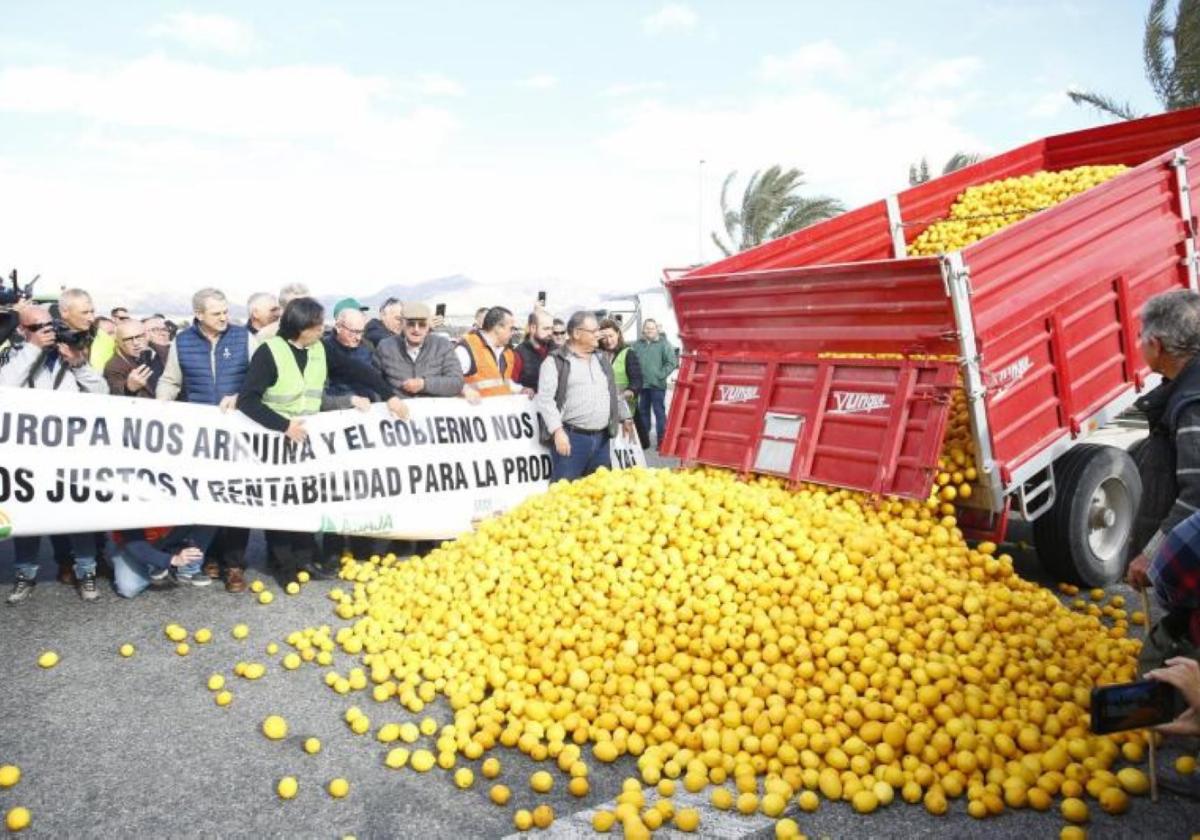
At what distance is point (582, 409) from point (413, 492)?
1.67m

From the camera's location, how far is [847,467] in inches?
234

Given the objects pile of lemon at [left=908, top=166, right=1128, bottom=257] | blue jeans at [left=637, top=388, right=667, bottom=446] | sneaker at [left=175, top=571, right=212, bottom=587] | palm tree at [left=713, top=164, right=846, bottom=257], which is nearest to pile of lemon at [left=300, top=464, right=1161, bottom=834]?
sneaker at [left=175, top=571, right=212, bottom=587]

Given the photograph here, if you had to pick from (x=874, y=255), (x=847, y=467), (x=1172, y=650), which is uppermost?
(x=874, y=255)

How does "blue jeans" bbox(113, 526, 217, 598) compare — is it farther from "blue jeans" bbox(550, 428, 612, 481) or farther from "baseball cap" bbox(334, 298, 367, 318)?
"blue jeans" bbox(550, 428, 612, 481)

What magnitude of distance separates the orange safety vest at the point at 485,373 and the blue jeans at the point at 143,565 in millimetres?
2829

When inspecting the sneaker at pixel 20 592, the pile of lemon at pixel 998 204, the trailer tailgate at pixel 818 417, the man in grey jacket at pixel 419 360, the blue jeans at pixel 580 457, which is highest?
the pile of lemon at pixel 998 204

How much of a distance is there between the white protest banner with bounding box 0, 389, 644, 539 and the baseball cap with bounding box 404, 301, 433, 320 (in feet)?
2.63

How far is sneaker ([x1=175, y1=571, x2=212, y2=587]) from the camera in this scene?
6969 mm

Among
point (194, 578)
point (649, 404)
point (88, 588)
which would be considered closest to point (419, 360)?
point (194, 578)

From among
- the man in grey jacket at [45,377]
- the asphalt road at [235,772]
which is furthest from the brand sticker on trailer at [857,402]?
the man in grey jacket at [45,377]

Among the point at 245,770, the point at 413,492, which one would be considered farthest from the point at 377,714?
the point at 413,492

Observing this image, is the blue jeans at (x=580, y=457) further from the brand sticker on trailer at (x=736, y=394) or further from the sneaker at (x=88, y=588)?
the sneaker at (x=88, y=588)

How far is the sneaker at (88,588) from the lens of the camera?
22.2ft

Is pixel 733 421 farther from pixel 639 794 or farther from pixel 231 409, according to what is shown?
pixel 231 409
